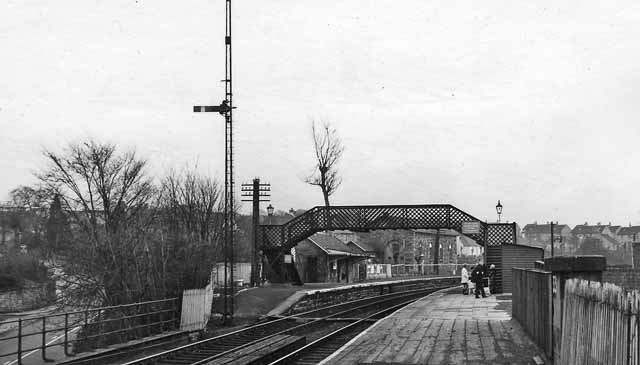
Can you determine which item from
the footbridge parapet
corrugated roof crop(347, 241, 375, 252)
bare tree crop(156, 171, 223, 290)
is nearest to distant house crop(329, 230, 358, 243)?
corrugated roof crop(347, 241, 375, 252)

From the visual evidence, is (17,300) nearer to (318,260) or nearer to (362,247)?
(318,260)

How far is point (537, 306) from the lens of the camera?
40.8 feet

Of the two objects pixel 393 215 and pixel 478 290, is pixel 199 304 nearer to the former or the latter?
pixel 478 290

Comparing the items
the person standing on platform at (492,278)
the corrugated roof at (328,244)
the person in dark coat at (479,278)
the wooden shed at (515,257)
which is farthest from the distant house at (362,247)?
the person in dark coat at (479,278)

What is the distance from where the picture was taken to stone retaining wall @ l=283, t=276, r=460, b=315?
30473 mm

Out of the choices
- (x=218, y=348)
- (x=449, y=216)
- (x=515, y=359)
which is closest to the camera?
(x=515, y=359)

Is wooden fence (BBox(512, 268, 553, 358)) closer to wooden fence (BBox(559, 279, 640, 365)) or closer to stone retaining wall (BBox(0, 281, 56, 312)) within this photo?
wooden fence (BBox(559, 279, 640, 365))

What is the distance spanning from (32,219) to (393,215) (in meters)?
37.0

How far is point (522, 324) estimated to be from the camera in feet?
53.4

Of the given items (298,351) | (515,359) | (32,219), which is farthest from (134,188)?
(515,359)

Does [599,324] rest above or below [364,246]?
above

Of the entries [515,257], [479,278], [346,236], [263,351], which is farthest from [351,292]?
[346,236]

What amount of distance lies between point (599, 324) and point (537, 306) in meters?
5.72

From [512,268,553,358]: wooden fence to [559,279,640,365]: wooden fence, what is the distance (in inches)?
66.2
